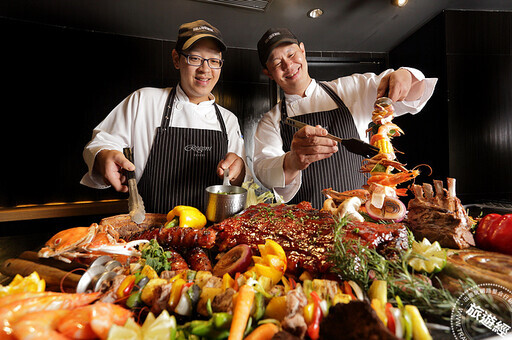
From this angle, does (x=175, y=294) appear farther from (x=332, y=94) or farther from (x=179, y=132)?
(x=332, y=94)

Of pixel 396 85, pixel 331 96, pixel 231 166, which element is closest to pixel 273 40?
pixel 331 96

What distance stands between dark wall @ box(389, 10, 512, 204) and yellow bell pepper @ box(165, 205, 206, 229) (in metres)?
5.11

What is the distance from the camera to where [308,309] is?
89 cm

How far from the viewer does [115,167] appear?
229cm

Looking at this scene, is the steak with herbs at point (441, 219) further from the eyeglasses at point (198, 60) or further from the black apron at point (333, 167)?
the eyeglasses at point (198, 60)

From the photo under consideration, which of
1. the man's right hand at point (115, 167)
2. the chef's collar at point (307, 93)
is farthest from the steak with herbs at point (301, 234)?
the chef's collar at point (307, 93)

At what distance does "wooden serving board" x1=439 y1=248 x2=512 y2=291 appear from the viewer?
1.08 m

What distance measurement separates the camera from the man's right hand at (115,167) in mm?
2225

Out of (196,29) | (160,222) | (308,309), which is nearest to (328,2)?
(196,29)

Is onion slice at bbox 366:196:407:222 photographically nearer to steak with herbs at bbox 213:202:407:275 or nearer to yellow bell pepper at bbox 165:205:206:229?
steak with herbs at bbox 213:202:407:275

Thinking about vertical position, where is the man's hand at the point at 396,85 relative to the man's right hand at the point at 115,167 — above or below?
above

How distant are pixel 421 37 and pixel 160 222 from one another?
632 cm

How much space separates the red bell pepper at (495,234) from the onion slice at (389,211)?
0.43 m

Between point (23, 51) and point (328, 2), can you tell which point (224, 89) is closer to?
point (328, 2)
